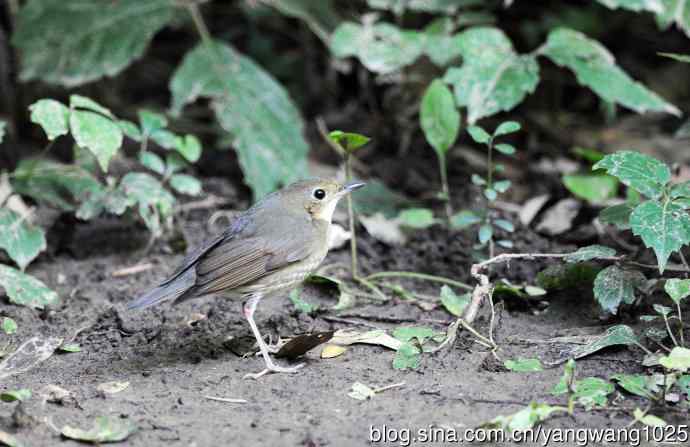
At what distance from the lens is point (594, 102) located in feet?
25.1

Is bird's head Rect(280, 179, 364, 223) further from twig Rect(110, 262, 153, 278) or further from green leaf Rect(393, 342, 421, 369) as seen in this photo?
twig Rect(110, 262, 153, 278)

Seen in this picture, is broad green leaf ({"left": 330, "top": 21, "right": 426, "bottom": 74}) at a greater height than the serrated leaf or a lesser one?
greater

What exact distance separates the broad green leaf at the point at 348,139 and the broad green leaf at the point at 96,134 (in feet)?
3.79

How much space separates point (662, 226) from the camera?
12.9ft

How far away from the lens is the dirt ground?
3.48m

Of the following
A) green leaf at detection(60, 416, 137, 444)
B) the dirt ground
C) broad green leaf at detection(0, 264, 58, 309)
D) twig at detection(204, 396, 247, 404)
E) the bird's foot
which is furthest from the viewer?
broad green leaf at detection(0, 264, 58, 309)

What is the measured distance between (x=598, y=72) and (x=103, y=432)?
3741mm

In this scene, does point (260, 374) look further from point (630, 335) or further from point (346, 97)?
point (346, 97)

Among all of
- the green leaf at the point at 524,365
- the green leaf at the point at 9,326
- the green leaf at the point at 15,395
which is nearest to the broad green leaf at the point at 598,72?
the green leaf at the point at 524,365

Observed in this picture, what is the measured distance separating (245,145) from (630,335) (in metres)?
3.04

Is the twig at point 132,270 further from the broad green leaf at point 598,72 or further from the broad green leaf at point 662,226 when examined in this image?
the broad green leaf at point 662,226

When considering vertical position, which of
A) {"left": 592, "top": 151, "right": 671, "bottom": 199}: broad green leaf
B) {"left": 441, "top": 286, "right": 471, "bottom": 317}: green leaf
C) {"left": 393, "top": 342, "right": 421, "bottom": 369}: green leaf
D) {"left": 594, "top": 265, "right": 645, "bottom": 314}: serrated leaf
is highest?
{"left": 592, "top": 151, "right": 671, "bottom": 199}: broad green leaf

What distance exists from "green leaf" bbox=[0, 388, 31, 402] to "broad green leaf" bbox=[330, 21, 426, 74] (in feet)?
10.9

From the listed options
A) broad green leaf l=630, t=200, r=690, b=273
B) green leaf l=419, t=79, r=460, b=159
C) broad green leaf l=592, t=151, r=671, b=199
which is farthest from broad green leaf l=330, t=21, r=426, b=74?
broad green leaf l=630, t=200, r=690, b=273
